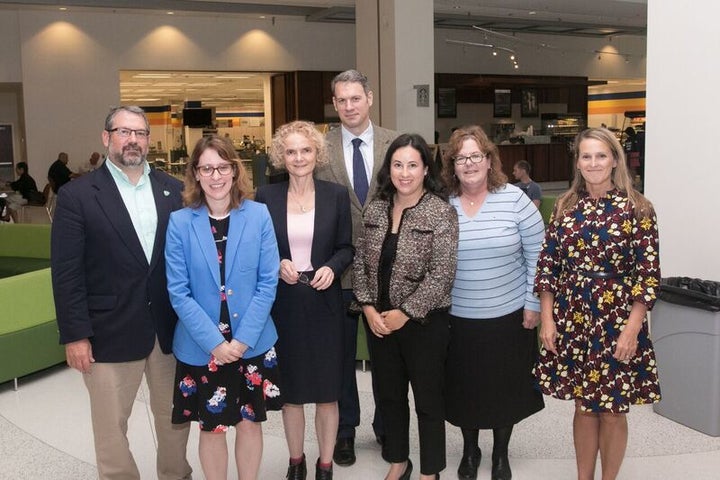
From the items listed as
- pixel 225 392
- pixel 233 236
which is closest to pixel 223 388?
pixel 225 392

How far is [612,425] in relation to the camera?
10.4ft

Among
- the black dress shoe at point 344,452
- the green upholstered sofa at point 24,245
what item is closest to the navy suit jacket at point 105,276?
the black dress shoe at point 344,452

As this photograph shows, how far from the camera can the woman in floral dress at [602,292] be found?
3.03 meters

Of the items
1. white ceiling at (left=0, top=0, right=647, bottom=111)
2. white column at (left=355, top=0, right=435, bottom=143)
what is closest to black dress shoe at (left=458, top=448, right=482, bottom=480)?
white column at (left=355, top=0, right=435, bottom=143)

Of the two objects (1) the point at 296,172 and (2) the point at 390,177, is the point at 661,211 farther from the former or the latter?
(1) the point at 296,172

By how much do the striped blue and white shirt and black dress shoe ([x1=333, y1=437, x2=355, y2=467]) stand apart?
97 cm

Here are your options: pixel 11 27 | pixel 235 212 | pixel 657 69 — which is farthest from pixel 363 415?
pixel 11 27

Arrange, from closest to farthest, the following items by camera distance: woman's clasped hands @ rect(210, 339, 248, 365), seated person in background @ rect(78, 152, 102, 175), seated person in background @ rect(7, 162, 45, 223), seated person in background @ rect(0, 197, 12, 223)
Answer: woman's clasped hands @ rect(210, 339, 248, 365)
seated person in background @ rect(0, 197, 12, 223)
seated person in background @ rect(7, 162, 45, 223)
seated person in background @ rect(78, 152, 102, 175)

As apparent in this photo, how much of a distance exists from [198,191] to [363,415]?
212 centimetres

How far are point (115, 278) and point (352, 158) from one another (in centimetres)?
129

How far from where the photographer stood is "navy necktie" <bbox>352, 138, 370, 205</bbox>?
12.3 ft

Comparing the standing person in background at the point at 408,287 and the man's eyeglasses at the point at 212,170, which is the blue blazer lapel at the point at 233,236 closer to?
the man's eyeglasses at the point at 212,170

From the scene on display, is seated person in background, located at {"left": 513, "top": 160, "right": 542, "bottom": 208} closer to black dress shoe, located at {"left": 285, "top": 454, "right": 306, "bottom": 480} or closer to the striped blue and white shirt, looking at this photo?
the striped blue and white shirt

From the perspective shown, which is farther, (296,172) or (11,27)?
(11,27)
